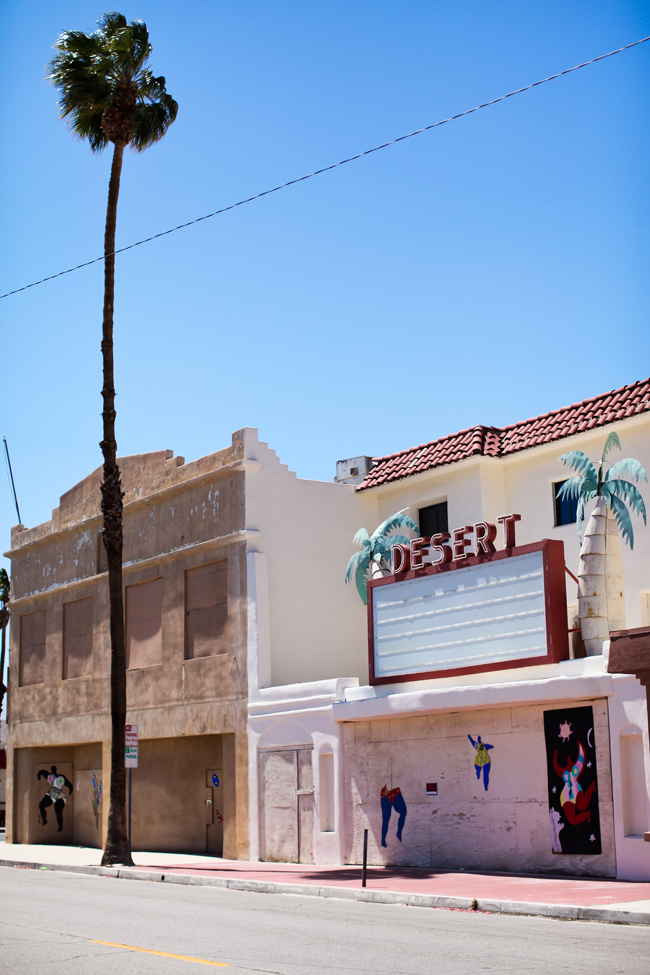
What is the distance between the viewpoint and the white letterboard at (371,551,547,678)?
19.5m

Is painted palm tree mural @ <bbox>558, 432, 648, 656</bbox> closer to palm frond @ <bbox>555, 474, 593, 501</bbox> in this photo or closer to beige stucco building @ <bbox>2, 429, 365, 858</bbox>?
palm frond @ <bbox>555, 474, 593, 501</bbox>

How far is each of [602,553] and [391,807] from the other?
22.0 feet

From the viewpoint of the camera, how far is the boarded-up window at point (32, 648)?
34.7m

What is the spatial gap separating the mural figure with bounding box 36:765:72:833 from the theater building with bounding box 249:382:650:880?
493 inches

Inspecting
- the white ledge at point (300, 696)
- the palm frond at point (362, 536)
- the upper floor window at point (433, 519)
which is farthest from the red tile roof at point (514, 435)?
the white ledge at point (300, 696)

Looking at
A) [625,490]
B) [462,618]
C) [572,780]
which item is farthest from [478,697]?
[625,490]

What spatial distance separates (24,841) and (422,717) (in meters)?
19.3

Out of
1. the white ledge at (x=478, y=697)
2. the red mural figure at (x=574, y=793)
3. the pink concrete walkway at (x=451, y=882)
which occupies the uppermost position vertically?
the white ledge at (x=478, y=697)

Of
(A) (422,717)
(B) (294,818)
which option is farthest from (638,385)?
(B) (294,818)

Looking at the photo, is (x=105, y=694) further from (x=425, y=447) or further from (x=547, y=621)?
(x=547, y=621)

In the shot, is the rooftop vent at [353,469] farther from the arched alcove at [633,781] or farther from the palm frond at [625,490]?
the arched alcove at [633,781]

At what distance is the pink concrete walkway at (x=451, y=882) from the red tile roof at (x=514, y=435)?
Answer: 965cm

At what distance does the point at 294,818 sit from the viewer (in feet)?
77.3

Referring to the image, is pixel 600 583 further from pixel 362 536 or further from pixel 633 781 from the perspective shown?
pixel 362 536
